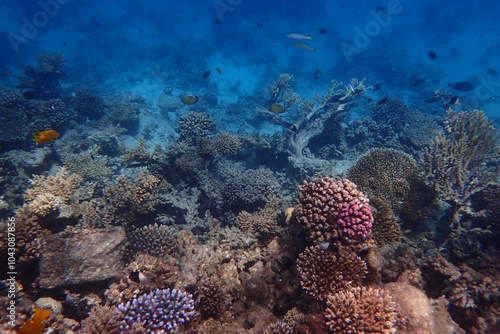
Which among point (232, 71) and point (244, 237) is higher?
point (232, 71)

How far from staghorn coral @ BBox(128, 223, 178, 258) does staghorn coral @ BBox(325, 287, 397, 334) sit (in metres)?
2.96

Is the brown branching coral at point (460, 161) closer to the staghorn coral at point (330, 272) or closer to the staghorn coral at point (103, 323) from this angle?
the staghorn coral at point (330, 272)

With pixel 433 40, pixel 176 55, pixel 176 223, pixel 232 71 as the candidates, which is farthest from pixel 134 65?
pixel 433 40

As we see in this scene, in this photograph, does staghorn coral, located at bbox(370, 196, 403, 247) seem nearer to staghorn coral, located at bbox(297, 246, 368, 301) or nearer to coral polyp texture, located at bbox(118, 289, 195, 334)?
staghorn coral, located at bbox(297, 246, 368, 301)

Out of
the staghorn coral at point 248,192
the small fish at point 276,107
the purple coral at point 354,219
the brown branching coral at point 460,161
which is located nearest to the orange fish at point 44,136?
the staghorn coral at point 248,192

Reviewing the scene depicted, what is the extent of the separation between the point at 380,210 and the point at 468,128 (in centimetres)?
525

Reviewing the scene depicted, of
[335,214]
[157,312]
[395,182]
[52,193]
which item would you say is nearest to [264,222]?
[335,214]

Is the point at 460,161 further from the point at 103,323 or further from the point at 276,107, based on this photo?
the point at 103,323

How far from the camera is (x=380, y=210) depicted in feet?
13.4

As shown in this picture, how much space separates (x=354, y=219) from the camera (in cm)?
280

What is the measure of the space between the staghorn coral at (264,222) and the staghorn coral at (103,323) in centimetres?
258

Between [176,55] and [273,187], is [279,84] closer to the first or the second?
[273,187]

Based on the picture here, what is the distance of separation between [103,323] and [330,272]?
117 inches

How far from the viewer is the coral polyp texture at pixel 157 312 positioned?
2.73m
